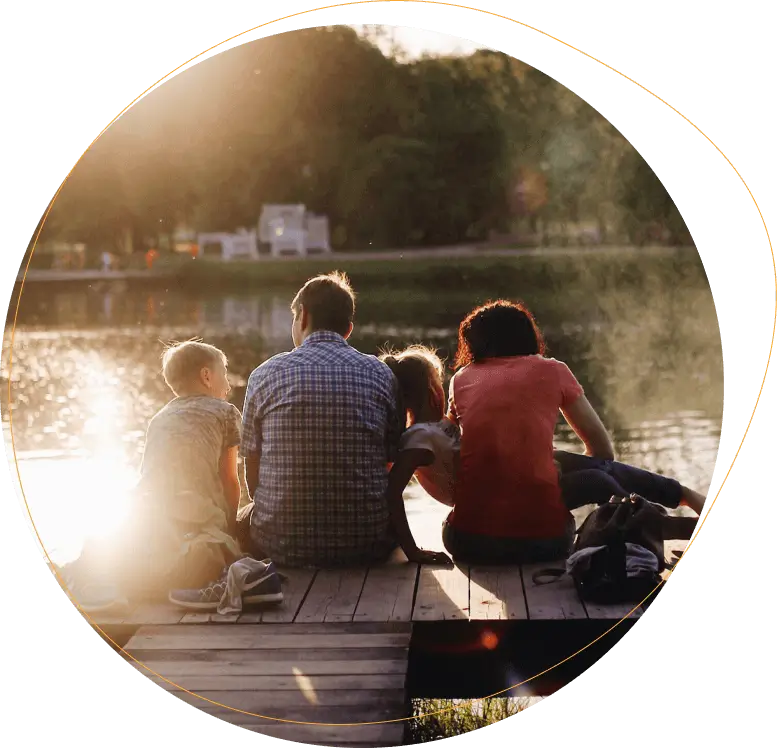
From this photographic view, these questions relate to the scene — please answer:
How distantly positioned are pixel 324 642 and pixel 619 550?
2.31 feet

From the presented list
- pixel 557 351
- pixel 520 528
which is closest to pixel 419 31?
pixel 557 351

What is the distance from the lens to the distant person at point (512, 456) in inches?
107

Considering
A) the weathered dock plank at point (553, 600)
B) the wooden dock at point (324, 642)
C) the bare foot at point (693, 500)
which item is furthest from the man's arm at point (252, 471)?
the bare foot at point (693, 500)

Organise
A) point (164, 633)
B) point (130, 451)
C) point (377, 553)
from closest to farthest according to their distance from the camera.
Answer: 1. point (164, 633)
2. point (377, 553)
3. point (130, 451)

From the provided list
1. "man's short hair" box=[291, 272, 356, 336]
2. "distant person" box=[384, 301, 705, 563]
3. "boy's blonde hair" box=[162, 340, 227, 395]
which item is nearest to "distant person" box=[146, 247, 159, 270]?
"boy's blonde hair" box=[162, 340, 227, 395]

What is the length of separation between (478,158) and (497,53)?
1.51ft

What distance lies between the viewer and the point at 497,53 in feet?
8.63

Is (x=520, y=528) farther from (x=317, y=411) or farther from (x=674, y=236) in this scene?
(x=674, y=236)

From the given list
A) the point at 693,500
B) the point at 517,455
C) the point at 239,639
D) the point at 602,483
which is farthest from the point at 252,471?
the point at 693,500

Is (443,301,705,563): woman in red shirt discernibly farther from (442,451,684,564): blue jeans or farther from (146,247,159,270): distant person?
(146,247,159,270): distant person

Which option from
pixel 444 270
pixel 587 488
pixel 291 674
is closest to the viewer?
pixel 291 674

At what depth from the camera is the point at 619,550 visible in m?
2.61

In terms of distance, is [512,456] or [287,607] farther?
[512,456]

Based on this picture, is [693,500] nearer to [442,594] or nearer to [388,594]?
[442,594]
